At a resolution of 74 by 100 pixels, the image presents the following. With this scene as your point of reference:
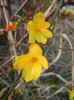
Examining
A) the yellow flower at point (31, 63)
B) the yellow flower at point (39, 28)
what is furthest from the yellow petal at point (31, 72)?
the yellow flower at point (39, 28)

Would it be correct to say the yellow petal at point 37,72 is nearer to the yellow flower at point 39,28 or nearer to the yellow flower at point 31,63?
the yellow flower at point 31,63

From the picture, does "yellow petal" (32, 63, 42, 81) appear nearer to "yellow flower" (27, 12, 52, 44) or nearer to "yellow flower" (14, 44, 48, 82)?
"yellow flower" (14, 44, 48, 82)

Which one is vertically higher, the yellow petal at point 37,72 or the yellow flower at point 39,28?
the yellow flower at point 39,28

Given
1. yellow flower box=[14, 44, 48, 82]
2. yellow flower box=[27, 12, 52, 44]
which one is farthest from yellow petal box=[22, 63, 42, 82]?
yellow flower box=[27, 12, 52, 44]

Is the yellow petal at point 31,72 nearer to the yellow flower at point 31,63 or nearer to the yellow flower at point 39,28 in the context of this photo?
the yellow flower at point 31,63

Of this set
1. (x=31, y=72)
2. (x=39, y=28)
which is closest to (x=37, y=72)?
(x=31, y=72)

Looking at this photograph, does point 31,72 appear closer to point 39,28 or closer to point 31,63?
point 31,63

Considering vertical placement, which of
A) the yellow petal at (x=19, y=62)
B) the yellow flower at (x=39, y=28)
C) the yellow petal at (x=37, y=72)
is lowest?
the yellow petal at (x=37, y=72)
